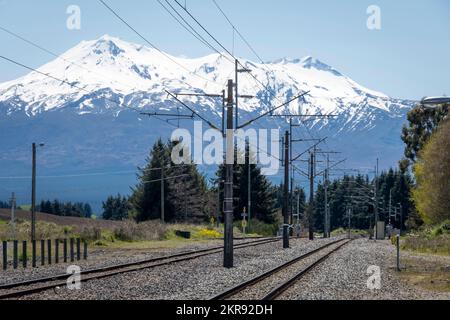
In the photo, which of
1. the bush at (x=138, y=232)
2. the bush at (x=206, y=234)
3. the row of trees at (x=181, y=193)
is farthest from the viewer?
the row of trees at (x=181, y=193)

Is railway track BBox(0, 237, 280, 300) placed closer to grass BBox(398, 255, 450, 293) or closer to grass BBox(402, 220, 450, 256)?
grass BBox(398, 255, 450, 293)

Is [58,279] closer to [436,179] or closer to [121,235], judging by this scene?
[121,235]

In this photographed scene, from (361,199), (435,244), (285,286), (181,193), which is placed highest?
(181,193)

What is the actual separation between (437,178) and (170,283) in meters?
44.3

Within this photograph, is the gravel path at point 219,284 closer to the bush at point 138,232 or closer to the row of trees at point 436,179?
the bush at point 138,232

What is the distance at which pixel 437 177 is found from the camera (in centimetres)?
6512

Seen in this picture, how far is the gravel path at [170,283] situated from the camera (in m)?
20.7

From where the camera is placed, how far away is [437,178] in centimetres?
6512

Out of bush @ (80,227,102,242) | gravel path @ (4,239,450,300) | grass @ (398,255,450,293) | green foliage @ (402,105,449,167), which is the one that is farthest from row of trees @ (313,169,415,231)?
gravel path @ (4,239,450,300)

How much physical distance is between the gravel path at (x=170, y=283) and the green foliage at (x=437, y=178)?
33.3m

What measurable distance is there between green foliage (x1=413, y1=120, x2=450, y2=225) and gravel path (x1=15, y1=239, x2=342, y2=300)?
33283 mm

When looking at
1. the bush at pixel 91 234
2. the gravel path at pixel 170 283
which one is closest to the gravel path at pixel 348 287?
the gravel path at pixel 170 283

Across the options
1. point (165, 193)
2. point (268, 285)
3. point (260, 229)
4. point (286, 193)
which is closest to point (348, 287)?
point (268, 285)

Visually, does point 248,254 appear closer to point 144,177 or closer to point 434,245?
point 434,245
